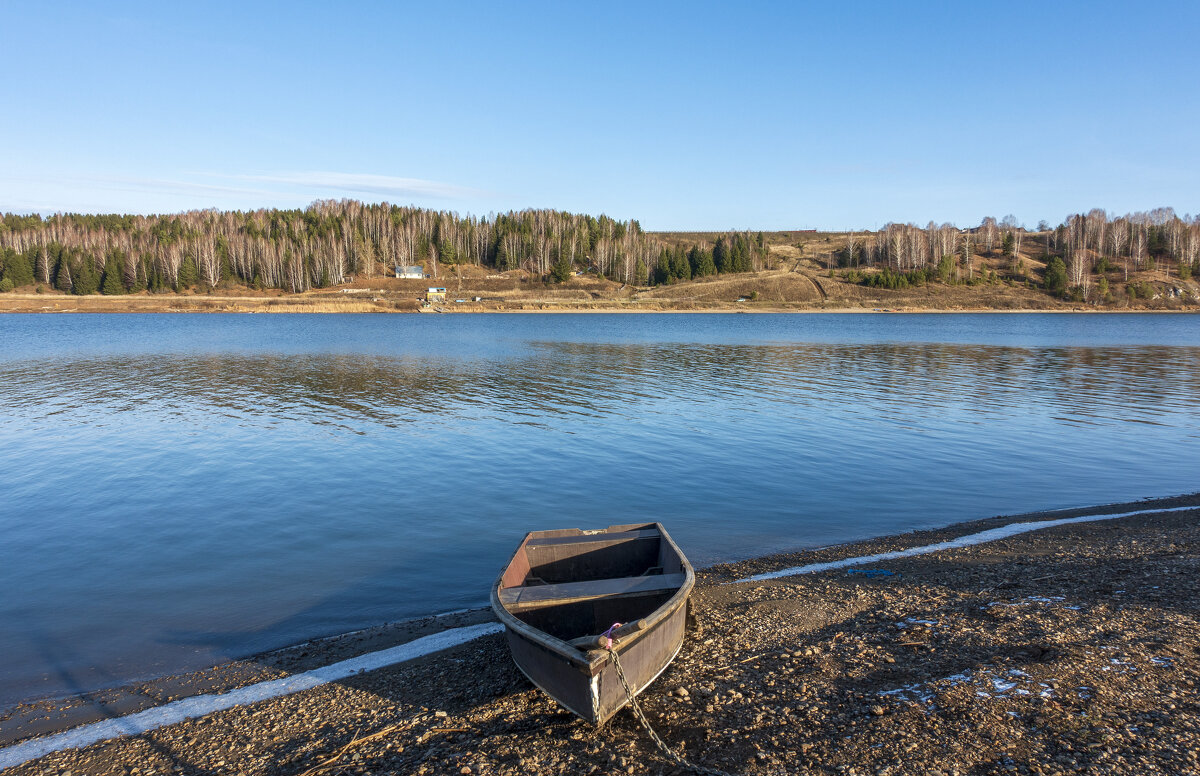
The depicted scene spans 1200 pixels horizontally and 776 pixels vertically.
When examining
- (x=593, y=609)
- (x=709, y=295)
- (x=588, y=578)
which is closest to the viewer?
(x=593, y=609)

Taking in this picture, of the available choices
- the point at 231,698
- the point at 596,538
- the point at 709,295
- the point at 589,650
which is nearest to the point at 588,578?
the point at 596,538

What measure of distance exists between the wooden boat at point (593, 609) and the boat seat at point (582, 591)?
1cm

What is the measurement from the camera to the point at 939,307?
462 feet

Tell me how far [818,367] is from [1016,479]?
2954cm

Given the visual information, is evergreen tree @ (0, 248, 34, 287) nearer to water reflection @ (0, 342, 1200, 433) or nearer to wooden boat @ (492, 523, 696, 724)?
water reflection @ (0, 342, 1200, 433)

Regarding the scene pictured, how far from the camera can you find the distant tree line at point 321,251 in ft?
484

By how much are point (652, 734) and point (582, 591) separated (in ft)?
7.41

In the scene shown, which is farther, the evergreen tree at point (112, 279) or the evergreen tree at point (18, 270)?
the evergreen tree at point (18, 270)

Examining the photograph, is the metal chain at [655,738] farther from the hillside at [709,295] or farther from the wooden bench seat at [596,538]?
the hillside at [709,295]

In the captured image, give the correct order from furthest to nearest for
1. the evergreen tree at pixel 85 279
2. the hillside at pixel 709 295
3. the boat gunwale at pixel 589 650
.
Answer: the evergreen tree at pixel 85 279
the hillside at pixel 709 295
the boat gunwale at pixel 589 650

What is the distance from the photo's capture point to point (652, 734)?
6.79m

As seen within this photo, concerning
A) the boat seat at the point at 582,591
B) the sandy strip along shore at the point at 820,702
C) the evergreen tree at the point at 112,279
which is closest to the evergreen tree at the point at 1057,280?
the sandy strip along shore at the point at 820,702

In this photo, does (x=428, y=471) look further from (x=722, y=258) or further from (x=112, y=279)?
(x=722, y=258)

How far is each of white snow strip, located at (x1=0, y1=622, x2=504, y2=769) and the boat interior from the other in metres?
1.24
